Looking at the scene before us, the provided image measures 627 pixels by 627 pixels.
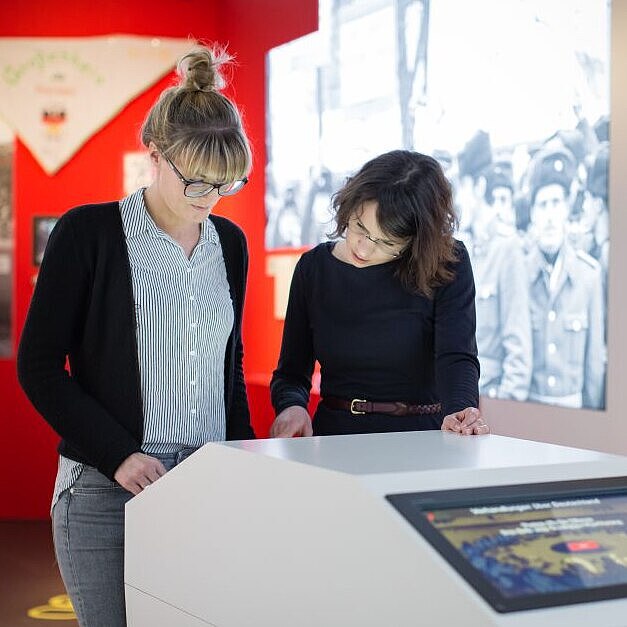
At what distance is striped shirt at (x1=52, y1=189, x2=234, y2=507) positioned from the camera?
6.19ft

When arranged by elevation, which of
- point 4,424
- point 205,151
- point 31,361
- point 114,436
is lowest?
point 4,424

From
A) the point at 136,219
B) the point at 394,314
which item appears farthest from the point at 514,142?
the point at 136,219

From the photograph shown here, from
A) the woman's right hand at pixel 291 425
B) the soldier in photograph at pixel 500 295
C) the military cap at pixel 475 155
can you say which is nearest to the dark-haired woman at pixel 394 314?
the woman's right hand at pixel 291 425

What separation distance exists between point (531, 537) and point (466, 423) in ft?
1.83

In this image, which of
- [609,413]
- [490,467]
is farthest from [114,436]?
[609,413]

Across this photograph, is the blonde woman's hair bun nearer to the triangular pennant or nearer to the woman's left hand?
the woman's left hand

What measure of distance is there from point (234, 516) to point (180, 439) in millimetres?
417

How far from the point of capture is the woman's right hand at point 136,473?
1.78 metres

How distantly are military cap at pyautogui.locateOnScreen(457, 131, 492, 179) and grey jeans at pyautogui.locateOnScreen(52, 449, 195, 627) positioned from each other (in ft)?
8.54

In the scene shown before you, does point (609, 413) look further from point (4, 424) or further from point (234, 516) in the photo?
point (4, 424)

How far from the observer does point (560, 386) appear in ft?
12.3

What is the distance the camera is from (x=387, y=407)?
2.12 m

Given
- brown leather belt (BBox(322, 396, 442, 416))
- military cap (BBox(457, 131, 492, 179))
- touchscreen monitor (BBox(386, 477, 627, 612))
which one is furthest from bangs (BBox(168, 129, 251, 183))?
military cap (BBox(457, 131, 492, 179))

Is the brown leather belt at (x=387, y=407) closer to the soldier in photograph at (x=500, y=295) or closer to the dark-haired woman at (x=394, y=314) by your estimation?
the dark-haired woman at (x=394, y=314)
